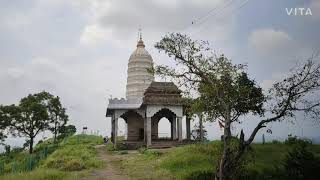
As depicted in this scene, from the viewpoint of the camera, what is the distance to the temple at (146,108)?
39.1m

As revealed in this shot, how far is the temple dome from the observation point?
47406mm

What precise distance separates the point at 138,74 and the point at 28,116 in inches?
539

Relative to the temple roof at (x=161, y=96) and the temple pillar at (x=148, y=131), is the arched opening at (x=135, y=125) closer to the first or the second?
the temple pillar at (x=148, y=131)

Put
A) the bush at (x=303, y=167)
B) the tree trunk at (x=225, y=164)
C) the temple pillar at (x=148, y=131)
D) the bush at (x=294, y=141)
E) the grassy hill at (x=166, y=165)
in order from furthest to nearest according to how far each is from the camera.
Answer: the temple pillar at (x=148, y=131) < the bush at (x=294, y=141) < the grassy hill at (x=166, y=165) < the bush at (x=303, y=167) < the tree trunk at (x=225, y=164)

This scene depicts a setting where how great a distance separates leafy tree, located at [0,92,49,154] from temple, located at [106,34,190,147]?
310 inches

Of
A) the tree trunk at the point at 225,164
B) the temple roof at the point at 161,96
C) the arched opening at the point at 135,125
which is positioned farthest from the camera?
the arched opening at the point at 135,125

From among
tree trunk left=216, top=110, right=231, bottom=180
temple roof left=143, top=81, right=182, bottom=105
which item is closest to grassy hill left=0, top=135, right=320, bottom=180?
tree trunk left=216, top=110, right=231, bottom=180

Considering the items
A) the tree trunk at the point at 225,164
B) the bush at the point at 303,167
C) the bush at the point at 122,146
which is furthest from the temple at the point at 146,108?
the tree trunk at the point at 225,164

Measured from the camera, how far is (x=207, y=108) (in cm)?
2155

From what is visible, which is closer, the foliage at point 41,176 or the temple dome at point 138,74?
the foliage at point 41,176

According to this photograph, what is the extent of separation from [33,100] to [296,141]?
30.4 metres

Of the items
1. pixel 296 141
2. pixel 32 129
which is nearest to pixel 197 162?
pixel 296 141

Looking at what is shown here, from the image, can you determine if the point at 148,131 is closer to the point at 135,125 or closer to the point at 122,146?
the point at 122,146

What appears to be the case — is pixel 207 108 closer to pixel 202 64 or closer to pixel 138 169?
pixel 202 64
